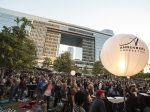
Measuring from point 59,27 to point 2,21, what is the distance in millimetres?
38568

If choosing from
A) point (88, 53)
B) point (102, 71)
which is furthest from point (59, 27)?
point (102, 71)

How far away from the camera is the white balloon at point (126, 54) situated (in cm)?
326

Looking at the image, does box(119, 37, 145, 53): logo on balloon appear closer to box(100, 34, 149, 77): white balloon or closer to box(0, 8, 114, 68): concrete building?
box(100, 34, 149, 77): white balloon

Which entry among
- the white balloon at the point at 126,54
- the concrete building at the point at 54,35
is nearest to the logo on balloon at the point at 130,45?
the white balloon at the point at 126,54

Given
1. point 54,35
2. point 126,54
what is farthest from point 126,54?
point 54,35

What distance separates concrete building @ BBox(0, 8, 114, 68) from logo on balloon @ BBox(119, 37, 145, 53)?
207 ft

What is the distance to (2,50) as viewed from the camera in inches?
366

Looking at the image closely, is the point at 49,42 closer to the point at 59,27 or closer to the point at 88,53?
the point at 59,27

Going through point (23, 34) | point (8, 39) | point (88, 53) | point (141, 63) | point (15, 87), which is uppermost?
point (88, 53)

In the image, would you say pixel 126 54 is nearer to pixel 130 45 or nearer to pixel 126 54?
pixel 126 54

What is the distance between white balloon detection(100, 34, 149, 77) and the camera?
10.7 ft

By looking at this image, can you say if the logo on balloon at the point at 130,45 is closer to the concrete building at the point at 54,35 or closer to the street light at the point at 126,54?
the street light at the point at 126,54

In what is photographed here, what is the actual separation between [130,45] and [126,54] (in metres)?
0.33

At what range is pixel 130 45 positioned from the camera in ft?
10.9
